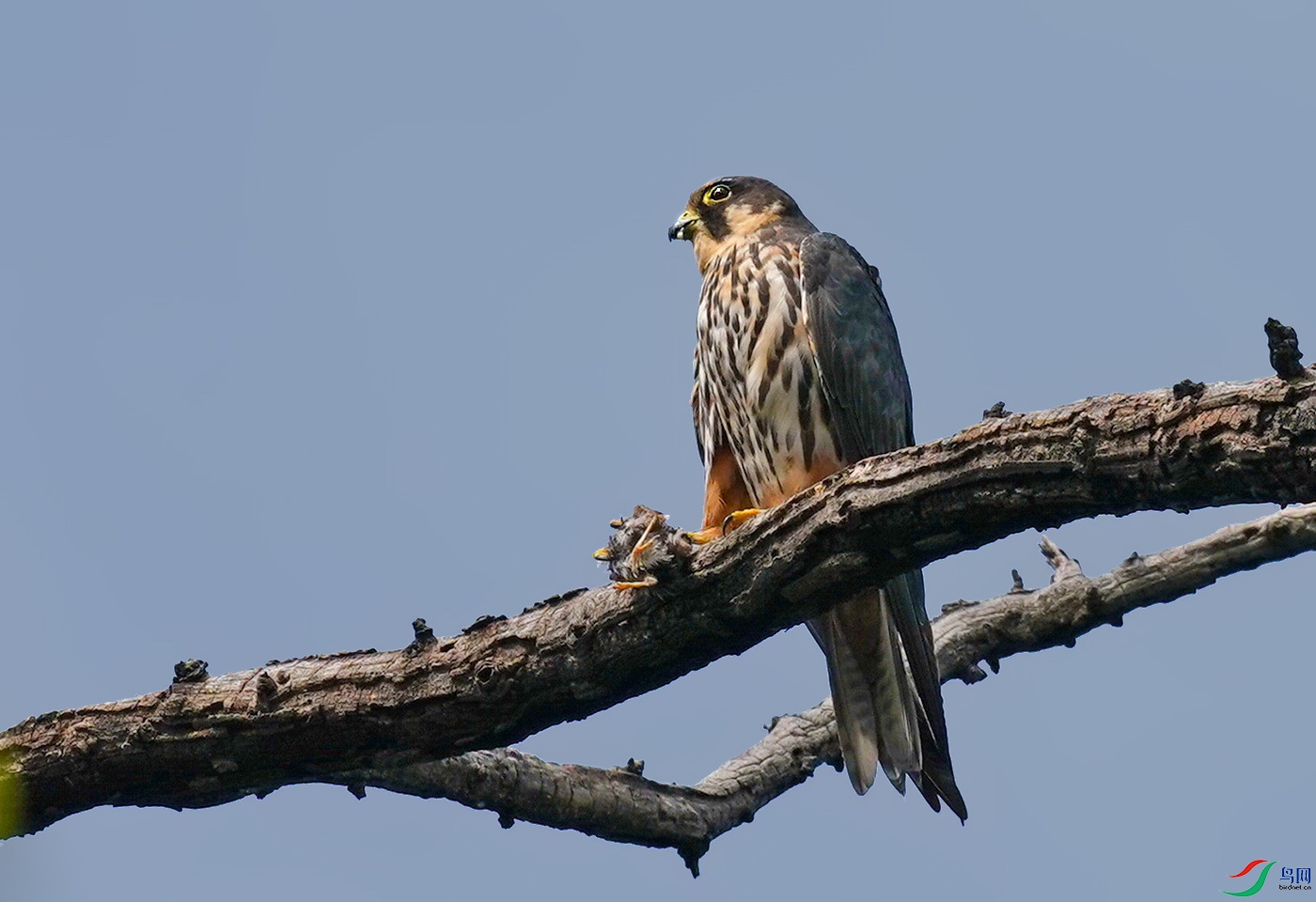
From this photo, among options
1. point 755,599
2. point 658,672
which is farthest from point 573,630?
point 755,599

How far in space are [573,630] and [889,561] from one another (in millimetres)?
947

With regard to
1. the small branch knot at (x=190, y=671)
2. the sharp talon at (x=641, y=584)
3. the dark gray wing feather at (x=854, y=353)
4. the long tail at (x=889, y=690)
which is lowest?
the long tail at (x=889, y=690)

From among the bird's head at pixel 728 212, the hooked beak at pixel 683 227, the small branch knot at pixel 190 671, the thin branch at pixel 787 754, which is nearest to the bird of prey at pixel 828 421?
the bird's head at pixel 728 212

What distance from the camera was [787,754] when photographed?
5332 mm

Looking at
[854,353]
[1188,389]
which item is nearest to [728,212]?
[854,353]

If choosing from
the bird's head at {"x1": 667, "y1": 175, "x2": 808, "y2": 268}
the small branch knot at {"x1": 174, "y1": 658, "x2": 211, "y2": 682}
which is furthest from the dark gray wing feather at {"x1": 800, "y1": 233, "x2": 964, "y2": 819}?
the small branch knot at {"x1": 174, "y1": 658, "x2": 211, "y2": 682}

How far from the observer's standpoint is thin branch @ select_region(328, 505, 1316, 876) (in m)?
4.55

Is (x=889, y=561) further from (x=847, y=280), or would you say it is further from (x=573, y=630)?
(x=847, y=280)

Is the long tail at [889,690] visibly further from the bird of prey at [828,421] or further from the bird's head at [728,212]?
the bird's head at [728,212]

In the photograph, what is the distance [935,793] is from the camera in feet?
15.8

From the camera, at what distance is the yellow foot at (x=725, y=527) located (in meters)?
4.67

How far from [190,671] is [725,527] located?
2.00 metres

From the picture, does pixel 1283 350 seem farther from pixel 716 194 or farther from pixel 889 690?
pixel 716 194

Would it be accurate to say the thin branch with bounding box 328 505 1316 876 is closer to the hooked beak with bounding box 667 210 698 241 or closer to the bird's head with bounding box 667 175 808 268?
the bird's head with bounding box 667 175 808 268
